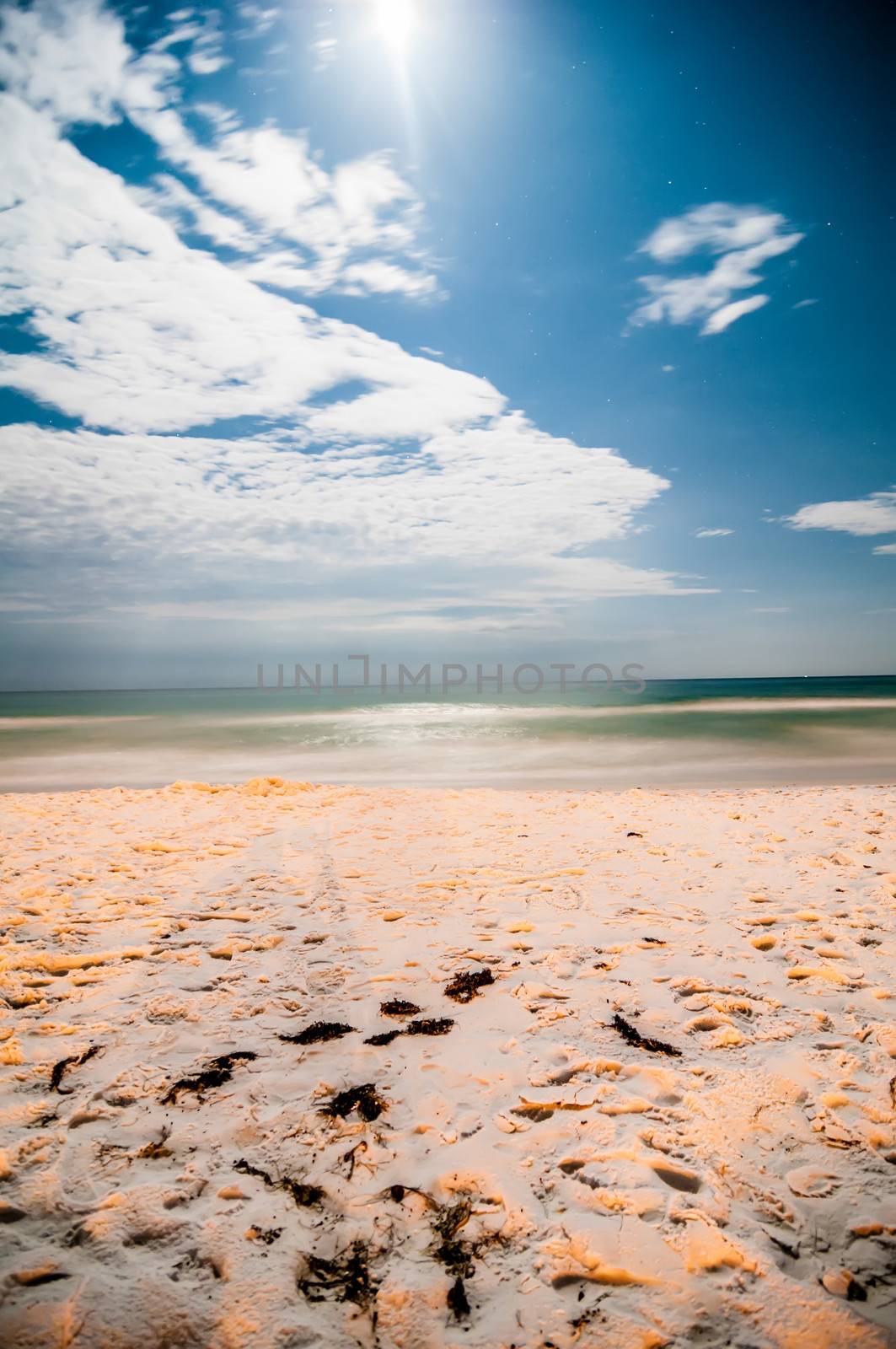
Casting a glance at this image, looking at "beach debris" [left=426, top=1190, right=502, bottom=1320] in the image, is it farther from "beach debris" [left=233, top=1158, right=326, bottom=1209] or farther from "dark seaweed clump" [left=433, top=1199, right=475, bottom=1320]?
"beach debris" [left=233, top=1158, right=326, bottom=1209]

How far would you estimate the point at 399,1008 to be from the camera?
2.97m

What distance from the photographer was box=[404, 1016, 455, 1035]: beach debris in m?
2.77

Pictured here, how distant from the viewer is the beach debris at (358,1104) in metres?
2.24

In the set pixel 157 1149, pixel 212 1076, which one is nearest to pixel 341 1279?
pixel 157 1149

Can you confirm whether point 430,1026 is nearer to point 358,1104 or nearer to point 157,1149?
point 358,1104

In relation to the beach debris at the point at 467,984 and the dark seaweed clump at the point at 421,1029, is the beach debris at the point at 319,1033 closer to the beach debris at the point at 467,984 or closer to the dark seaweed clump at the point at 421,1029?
the dark seaweed clump at the point at 421,1029

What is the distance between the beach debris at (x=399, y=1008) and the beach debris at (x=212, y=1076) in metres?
0.65

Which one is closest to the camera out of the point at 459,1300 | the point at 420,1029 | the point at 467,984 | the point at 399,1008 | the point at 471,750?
the point at 459,1300

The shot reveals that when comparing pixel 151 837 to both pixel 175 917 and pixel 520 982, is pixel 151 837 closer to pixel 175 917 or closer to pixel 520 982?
pixel 175 917

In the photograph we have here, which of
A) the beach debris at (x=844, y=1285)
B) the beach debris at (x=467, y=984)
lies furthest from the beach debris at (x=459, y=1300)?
the beach debris at (x=467, y=984)

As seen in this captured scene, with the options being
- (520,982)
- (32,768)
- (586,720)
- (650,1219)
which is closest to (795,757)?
(586,720)

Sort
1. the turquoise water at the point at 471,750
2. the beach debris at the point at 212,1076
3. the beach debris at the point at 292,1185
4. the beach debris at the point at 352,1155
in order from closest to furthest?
the beach debris at the point at 292,1185 → the beach debris at the point at 352,1155 → the beach debris at the point at 212,1076 → the turquoise water at the point at 471,750

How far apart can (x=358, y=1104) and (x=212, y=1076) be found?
65 centimetres

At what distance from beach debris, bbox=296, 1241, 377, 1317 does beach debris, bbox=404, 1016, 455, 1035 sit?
3.42 feet
